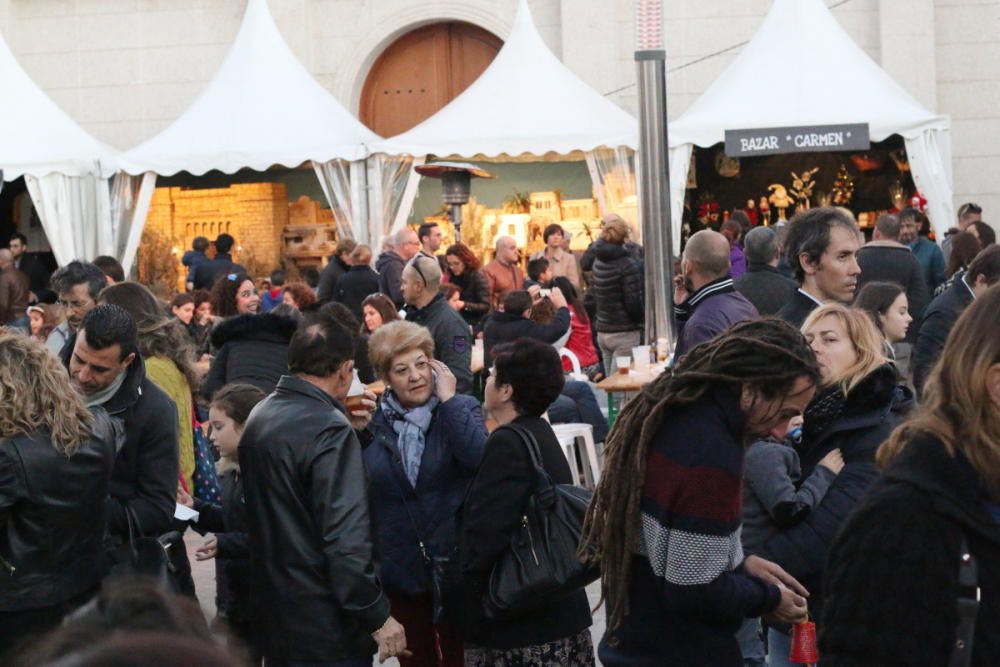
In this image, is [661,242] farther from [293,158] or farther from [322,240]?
[322,240]

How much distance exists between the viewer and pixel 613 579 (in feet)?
11.8

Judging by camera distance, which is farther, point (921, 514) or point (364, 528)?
point (364, 528)

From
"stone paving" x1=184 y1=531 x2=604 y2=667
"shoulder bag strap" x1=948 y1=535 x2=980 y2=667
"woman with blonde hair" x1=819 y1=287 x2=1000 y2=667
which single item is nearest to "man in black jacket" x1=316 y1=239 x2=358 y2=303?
"stone paving" x1=184 y1=531 x2=604 y2=667

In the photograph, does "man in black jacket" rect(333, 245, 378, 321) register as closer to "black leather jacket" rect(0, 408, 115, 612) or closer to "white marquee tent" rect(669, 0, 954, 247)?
"white marquee tent" rect(669, 0, 954, 247)

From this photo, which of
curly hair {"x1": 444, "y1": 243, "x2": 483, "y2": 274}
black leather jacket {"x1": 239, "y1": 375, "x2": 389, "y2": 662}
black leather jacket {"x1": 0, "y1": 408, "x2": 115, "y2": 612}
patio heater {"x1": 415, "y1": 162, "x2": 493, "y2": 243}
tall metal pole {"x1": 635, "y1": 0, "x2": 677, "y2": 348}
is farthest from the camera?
patio heater {"x1": 415, "y1": 162, "x2": 493, "y2": 243}

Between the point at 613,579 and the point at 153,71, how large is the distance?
19.9 m

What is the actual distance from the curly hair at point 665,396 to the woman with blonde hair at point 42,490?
165cm

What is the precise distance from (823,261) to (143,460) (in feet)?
8.90

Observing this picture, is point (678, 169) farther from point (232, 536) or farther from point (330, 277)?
point (232, 536)

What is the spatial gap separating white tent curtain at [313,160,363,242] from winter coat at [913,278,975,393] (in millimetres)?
9896

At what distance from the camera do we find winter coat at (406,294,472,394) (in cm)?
859

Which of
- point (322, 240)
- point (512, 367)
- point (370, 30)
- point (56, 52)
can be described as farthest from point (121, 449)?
point (56, 52)

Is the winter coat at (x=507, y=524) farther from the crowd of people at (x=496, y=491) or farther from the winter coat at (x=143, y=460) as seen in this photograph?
the winter coat at (x=143, y=460)

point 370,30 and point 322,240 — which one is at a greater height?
point 370,30
